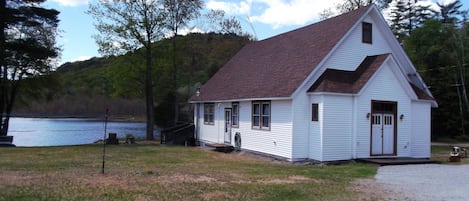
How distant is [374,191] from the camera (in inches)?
381

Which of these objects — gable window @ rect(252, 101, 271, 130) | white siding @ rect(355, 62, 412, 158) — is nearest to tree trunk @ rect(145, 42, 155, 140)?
gable window @ rect(252, 101, 271, 130)

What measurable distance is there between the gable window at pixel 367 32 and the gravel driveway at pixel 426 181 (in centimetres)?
547

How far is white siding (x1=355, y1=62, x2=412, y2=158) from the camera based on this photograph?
1612 cm

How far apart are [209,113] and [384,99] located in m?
10.8

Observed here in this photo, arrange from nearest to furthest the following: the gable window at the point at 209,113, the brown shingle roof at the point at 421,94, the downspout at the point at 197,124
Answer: the brown shingle roof at the point at 421,94
the gable window at the point at 209,113
the downspout at the point at 197,124

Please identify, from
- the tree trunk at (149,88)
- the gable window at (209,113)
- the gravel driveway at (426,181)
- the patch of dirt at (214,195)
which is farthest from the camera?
the tree trunk at (149,88)

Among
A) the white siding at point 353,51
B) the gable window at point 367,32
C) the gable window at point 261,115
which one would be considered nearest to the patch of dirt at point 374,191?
the white siding at point 353,51

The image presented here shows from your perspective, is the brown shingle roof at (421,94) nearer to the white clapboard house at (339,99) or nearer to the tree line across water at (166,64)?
the white clapboard house at (339,99)

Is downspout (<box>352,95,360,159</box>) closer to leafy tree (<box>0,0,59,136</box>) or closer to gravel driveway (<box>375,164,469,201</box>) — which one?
gravel driveway (<box>375,164,469,201</box>)

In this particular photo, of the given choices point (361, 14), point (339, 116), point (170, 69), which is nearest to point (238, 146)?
point (339, 116)

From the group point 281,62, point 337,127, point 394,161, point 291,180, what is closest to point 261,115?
point 281,62

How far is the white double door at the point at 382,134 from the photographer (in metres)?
16.5

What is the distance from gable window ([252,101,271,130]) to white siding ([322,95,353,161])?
2.86 meters

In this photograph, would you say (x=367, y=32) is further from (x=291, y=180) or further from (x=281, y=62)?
(x=291, y=180)
